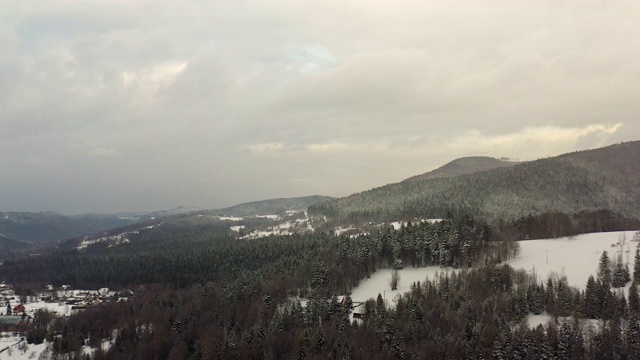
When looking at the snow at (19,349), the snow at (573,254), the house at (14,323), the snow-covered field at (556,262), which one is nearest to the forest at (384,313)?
the snow at (19,349)

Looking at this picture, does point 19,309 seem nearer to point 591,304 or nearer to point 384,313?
point 384,313

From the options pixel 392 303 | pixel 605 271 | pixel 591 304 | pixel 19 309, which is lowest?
pixel 19 309

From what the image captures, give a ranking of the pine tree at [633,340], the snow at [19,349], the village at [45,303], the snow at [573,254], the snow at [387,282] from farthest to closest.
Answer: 1. the village at [45,303]
2. the snow at [387,282]
3. the snow at [573,254]
4. the snow at [19,349]
5. the pine tree at [633,340]

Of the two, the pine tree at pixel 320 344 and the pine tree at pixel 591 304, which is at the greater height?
the pine tree at pixel 591 304

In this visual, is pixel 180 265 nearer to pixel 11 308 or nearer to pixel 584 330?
pixel 11 308

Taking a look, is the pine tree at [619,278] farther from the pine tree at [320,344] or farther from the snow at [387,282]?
the pine tree at [320,344]

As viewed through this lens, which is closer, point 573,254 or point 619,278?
point 619,278

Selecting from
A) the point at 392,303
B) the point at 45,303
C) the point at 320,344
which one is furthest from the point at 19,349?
the point at 392,303

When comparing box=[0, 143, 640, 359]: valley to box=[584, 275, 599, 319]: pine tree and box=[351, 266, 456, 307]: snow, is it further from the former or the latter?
box=[351, 266, 456, 307]: snow
